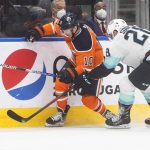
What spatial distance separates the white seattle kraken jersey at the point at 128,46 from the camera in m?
5.76

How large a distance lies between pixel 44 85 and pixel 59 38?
0.49m

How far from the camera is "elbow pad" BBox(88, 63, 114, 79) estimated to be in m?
5.80

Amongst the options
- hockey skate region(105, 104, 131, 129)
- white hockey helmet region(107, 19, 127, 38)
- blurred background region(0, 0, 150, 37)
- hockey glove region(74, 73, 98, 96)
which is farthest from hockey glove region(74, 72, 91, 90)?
blurred background region(0, 0, 150, 37)

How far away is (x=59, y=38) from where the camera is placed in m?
6.36

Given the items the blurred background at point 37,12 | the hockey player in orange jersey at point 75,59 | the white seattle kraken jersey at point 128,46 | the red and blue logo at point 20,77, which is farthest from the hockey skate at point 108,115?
the blurred background at point 37,12

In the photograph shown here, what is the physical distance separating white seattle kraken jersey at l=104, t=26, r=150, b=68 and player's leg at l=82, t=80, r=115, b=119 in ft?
1.46

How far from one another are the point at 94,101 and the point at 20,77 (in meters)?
0.78

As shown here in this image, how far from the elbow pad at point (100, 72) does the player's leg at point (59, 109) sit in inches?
13.8

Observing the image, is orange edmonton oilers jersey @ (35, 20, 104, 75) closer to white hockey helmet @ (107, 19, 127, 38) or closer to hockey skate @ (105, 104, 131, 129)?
white hockey helmet @ (107, 19, 127, 38)

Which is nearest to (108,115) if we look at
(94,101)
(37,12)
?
(94,101)

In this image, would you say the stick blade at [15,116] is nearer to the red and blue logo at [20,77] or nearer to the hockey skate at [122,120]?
the red and blue logo at [20,77]

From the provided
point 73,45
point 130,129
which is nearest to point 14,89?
point 73,45

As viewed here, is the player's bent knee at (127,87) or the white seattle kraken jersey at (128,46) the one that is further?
the player's bent knee at (127,87)

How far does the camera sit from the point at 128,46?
18.9 feet
